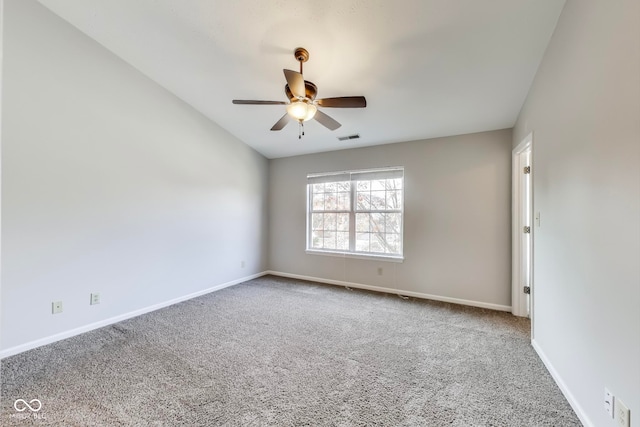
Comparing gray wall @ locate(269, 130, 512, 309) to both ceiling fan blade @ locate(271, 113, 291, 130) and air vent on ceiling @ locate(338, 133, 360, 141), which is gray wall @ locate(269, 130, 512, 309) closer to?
air vent on ceiling @ locate(338, 133, 360, 141)

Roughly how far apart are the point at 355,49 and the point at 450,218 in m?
2.51

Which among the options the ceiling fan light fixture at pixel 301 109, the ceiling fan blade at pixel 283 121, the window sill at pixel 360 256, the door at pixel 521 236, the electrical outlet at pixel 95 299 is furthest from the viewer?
the window sill at pixel 360 256

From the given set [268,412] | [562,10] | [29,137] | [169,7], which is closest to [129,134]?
[29,137]

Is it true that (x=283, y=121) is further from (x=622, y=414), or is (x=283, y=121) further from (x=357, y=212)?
(x=622, y=414)

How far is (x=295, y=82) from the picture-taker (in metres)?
2.03

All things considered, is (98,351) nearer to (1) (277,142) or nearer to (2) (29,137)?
(2) (29,137)

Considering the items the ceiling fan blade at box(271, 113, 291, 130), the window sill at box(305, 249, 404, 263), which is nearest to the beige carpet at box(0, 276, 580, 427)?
the window sill at box(305, 249, 404, 263)

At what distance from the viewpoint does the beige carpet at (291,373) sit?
1665 millimetres

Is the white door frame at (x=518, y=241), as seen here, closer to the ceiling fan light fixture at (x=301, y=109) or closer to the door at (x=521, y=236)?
the door at (x=521, y=236)

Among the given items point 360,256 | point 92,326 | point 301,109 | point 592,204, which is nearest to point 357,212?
point 360,256

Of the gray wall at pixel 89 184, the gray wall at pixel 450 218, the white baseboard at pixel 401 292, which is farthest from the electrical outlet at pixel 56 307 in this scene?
the gray wall at pixel 450 218

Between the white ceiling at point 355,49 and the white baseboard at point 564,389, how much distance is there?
2461mm

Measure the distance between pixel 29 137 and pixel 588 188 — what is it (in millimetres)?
4323

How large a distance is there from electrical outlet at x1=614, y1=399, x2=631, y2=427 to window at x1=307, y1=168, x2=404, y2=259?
9.30ft
